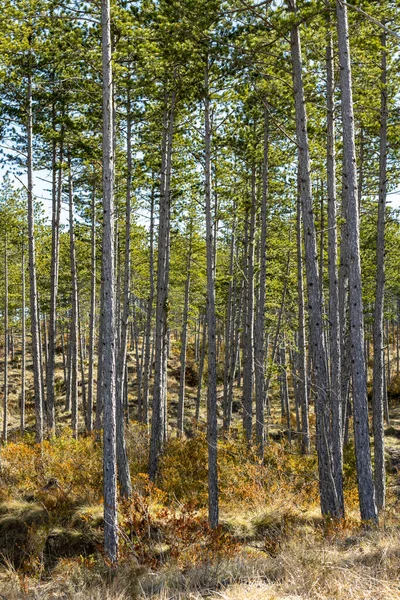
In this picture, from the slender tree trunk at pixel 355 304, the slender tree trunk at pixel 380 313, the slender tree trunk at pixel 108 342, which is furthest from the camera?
the slender tree trunk at pixel 380 313

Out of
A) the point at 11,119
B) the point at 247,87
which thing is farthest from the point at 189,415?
the point at 247,87

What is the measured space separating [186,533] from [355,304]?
4530mm

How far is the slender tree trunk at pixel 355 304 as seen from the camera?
8.41 meters

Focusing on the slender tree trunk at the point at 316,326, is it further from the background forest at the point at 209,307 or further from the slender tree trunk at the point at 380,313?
the slender tree trunk at the point at 380,313

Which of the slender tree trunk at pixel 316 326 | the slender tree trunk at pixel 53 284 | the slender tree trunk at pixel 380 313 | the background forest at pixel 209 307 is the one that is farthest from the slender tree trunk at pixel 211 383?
the slender tree trunk at pixel 53 284

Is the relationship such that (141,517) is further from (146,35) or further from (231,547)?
(146,35)

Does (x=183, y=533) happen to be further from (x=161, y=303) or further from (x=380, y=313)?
(x=380, y=313)

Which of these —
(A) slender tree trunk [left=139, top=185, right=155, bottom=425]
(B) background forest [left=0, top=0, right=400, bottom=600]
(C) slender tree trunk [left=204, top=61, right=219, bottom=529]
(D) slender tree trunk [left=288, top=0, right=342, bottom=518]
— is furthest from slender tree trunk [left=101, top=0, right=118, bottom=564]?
(A) slender tree trunk [left=139, top=185, right=155, bottom=425]

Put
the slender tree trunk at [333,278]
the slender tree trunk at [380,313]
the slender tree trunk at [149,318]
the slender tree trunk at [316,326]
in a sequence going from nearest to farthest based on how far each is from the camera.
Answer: the slender tree trunk at [316,326]
the slender tree trunk at [333,278]
the slender tree trunk at [380,313]
the slender tree trunk at [149,318]

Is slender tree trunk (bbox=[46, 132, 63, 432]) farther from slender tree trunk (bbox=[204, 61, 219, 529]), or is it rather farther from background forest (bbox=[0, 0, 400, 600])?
slender tree trunk (bbox=[204, 61, 219, 529])

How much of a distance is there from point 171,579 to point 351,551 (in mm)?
2212

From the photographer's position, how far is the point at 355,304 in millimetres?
8555

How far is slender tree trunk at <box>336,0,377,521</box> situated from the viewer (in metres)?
8.41

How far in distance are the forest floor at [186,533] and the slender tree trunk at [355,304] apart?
2.91 feet
